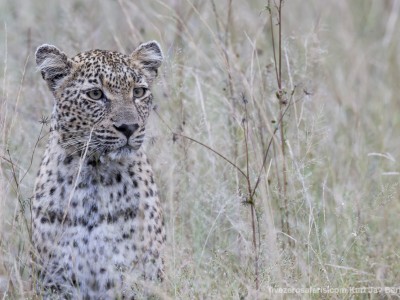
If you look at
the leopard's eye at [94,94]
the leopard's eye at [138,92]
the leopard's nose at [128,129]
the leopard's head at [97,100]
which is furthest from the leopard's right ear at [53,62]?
the leopard's nose at [128,129]

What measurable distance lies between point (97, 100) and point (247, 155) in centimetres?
96

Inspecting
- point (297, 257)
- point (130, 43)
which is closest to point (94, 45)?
point (130, 43)

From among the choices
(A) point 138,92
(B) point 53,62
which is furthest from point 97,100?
(B) point 53,62

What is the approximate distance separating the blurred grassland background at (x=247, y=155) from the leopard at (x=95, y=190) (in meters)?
0.15

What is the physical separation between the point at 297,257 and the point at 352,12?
5.91 metres

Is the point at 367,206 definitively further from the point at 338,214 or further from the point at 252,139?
the point at 252,139

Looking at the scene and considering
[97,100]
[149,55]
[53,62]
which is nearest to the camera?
[97,100]

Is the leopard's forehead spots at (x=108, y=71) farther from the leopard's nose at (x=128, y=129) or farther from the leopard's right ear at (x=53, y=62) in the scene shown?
the leopard's nose at (x=128, y=129)

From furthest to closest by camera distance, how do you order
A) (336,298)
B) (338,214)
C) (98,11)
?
(98,11) < (338,214) < (336,298)

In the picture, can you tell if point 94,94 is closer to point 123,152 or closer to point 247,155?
point 123,152

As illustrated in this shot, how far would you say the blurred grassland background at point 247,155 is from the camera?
6375 millimetres

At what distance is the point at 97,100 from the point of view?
256 inches

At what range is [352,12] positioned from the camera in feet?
38.3

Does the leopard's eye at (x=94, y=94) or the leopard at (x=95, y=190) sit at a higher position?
the leopard's eye at (x=94, y=94)
